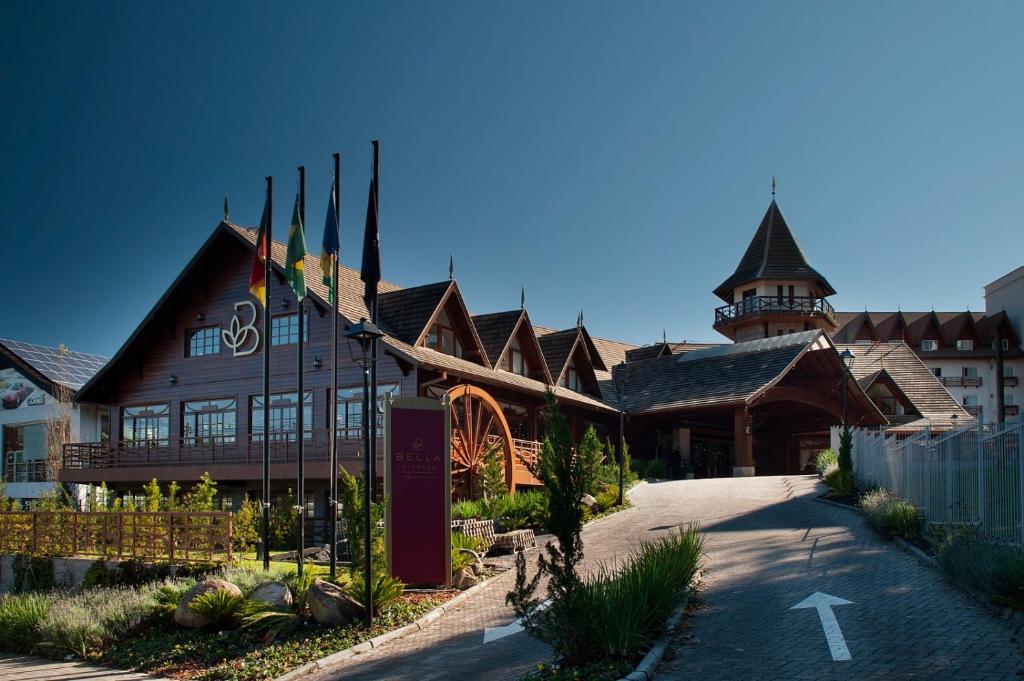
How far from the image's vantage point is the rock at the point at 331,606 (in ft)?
43.0

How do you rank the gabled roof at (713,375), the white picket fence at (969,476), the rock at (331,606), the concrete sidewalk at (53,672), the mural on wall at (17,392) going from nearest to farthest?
the concrete sidewalk at (53,672) < the rock at (331,606) < the white picket fence at (969,476) < the gabled roof at (713,375) < the mural on wall at (17,392)

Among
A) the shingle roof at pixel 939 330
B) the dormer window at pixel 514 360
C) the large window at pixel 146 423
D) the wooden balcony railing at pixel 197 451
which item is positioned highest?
the shingle roof at pixel 939 330

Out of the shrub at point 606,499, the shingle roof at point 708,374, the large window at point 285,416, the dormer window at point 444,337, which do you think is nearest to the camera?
the shrub at point 606,499

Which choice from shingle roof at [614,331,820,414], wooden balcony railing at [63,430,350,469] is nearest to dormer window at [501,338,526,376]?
shingle roof at [614,331,820,414]

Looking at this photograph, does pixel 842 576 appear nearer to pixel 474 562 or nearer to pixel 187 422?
pixel 474 562

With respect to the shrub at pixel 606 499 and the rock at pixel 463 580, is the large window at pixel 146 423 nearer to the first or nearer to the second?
the shrub at pixel 606 499

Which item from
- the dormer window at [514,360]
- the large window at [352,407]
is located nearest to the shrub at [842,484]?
the dormer window at [514,360]

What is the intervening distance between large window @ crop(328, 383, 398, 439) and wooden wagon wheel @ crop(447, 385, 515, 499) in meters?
2.43

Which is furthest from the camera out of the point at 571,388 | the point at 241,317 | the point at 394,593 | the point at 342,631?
the point at 571,388

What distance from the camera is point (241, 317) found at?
31.4 m

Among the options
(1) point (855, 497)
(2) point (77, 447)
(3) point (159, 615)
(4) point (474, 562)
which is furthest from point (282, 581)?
(2) point (77, 447)

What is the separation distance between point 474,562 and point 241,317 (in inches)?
699

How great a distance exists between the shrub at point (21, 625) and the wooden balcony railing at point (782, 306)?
4941cm

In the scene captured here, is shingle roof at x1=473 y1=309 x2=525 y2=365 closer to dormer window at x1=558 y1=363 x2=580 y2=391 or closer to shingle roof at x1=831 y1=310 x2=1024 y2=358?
dormer window at x1=558 y1=363 x2=580 y2=391
